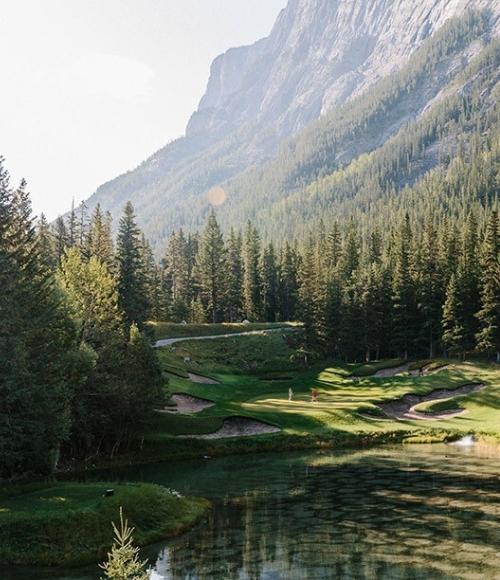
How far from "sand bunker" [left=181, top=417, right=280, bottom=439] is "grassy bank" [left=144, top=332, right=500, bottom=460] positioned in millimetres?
616

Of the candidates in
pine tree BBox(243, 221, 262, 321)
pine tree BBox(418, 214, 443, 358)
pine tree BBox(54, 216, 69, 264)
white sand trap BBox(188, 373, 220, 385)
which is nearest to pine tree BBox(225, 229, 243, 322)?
pine tree BBox(243, 221, 262, 321)

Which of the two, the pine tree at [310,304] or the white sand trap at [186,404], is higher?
the pine tree at [310,304]

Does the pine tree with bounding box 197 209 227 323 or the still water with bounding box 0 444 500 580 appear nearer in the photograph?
the still water with bounding box 0 444 500 580

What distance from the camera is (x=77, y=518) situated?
88.1 feet

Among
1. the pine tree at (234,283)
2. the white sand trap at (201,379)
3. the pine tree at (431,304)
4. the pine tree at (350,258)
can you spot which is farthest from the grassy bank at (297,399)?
the pine tree at (350,258)

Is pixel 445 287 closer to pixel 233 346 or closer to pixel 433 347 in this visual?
pixel 433 347

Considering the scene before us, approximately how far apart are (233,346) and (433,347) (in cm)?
3077

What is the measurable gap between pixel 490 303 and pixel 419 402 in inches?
1044

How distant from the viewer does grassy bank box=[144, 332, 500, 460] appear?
53.3 meters

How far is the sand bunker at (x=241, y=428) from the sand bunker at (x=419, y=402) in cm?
1386

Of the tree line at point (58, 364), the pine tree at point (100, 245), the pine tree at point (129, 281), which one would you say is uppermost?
the pine tree at point (100, 245)

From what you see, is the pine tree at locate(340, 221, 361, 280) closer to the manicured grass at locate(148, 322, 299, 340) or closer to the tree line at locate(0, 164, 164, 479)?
the manicured grass at locate(148, 322, 299, 340)

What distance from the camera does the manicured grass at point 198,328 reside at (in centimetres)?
10112

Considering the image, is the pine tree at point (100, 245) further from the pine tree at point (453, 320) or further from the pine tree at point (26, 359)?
the pine tree at point (453, 320)
